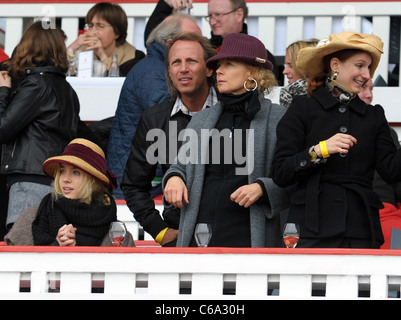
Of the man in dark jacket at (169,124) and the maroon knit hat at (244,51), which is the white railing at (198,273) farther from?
the maroon knit hat at (244,51)

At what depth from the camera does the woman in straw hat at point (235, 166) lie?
658cm

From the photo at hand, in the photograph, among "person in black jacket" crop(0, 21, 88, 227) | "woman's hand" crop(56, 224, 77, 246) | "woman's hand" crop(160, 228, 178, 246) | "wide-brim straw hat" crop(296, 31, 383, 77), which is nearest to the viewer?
"wide-brim straw hat" crop(296, 31, 383, 77)

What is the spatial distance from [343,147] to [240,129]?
80 centimetres

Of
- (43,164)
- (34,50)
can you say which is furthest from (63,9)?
(43,164)

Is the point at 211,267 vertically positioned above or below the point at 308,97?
below

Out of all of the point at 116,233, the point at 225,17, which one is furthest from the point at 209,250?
the point at 225,17

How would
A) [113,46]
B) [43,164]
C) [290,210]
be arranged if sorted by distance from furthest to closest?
1. [113,46]
2. [43,164]
3. [290,210]

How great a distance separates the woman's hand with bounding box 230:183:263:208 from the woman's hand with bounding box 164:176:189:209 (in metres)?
0.26

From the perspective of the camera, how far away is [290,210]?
643 centimetres

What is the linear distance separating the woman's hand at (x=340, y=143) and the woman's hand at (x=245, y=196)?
19.1 inches

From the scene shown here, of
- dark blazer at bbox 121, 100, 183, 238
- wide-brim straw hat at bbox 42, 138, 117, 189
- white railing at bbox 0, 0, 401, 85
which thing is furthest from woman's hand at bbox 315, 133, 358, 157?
white railing at bbox 0, 0, 401, 85

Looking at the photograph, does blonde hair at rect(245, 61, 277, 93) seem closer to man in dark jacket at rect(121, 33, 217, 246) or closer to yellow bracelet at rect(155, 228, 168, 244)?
man in dark jacket at rect(121, 33, 217, 246)

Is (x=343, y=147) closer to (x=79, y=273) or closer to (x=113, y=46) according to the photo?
(x=79, y=273)

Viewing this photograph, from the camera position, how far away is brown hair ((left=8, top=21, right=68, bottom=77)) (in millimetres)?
7969
